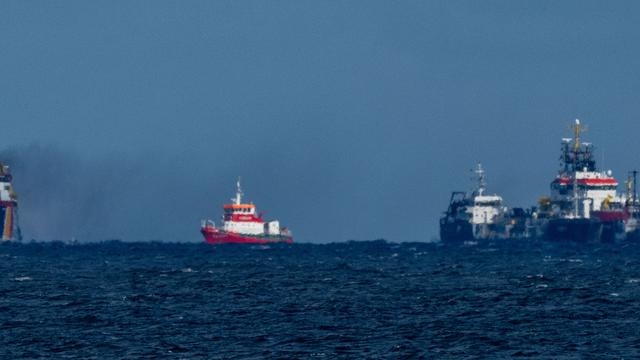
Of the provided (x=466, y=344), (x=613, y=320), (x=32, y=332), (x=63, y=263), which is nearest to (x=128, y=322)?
(x=32, y=332)

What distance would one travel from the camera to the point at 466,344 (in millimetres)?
57719

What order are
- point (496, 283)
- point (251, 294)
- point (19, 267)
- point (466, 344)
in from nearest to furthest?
point (466, 344), point (251, 294), point (496, 283), point (19, 267)

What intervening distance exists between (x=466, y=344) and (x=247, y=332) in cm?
1002

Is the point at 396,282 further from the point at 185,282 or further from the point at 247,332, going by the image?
the point at 247,332

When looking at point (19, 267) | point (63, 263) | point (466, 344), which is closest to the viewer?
point (466, 344)

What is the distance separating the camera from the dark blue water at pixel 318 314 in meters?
56.1

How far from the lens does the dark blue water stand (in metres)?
56.1

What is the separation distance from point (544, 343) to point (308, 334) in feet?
32.7

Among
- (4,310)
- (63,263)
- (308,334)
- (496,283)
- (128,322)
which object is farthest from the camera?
(63,263)

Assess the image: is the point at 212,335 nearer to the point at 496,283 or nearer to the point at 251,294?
the point at 251,294

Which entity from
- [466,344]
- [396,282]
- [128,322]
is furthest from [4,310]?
[396,282]

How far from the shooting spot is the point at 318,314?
72.0m

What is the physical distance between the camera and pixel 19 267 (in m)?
132

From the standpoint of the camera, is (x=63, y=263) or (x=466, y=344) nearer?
(x=466, y=344)
